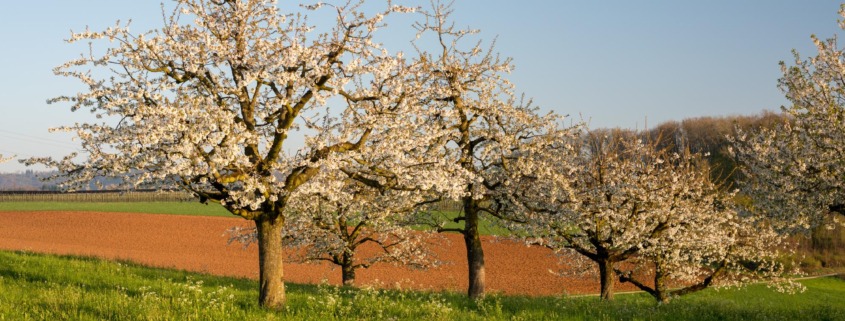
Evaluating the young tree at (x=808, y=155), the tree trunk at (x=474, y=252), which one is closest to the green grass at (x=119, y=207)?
the tree trunk at (x=474, y=252)

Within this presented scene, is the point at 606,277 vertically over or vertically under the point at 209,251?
under

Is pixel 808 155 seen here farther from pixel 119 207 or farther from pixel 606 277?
pixel 119 207

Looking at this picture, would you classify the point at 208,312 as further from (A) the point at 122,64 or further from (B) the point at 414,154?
(B) the point at 414,154

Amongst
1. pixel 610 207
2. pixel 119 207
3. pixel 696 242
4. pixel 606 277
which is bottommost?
pixel 606 277

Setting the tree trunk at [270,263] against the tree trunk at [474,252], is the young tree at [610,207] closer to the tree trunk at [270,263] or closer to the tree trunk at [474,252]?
the tree trunk at [474,252]

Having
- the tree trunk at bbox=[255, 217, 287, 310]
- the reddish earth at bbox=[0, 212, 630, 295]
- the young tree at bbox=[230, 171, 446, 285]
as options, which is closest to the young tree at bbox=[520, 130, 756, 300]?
the young tree at bbox=[230, 171, 446, 285]

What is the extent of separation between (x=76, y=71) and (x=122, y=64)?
120 centimetres

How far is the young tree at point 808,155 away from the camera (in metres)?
22.2

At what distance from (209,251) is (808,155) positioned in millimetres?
47079

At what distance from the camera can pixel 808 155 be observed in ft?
80.5

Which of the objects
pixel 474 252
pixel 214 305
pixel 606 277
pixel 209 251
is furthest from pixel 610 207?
pixel 209 251

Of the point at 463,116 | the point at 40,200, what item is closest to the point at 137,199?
the point at 40,200

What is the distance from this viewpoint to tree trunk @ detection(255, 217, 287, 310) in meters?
15.4

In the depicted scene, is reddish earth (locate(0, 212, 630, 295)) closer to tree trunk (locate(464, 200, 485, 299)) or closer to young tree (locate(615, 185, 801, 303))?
young tree (locate(615, 185, 801, 303))
